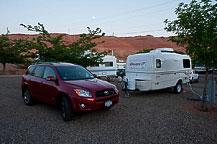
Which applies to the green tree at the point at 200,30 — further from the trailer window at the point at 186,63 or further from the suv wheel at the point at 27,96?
the suv wheel at the point at 27,96

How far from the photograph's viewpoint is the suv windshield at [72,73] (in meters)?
5.56

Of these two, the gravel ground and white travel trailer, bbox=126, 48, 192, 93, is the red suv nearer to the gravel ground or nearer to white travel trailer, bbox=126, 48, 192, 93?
the gravel ground

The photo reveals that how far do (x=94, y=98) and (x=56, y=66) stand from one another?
6.93ft

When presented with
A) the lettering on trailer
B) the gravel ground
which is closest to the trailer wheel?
the lettering on trailer

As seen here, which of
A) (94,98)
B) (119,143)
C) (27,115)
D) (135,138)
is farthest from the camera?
(27,115)

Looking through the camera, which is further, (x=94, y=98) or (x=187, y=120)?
(x=187, y=120)

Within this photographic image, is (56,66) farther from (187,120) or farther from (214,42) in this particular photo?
(214,42)

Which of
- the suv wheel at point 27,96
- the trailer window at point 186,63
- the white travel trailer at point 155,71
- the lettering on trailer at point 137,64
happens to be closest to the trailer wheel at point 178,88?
the white travel trailer at point 155,71

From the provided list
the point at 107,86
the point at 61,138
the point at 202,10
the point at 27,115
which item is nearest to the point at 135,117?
the point at 107,86

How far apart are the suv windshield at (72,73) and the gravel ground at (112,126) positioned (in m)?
1.35

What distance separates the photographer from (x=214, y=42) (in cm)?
589

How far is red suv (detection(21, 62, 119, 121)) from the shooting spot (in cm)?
465

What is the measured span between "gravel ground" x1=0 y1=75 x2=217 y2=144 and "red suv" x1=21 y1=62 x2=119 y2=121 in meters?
0.52

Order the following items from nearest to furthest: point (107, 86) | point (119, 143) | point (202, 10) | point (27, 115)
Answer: point (119, 143)
point (107, 86)
point (27, 115)
point (202, 10)
